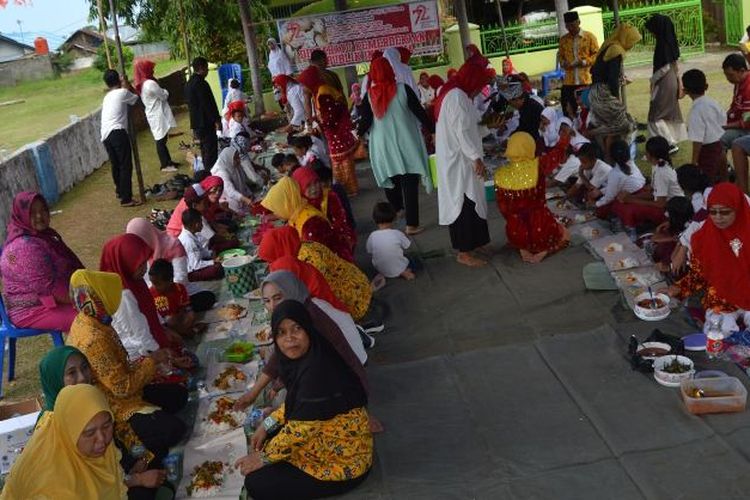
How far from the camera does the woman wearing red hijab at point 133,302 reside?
4.66m

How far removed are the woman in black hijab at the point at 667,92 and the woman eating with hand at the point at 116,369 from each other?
6267 mm

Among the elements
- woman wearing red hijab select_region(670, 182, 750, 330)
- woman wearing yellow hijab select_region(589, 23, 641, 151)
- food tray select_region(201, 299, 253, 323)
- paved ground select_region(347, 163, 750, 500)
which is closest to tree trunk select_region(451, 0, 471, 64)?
woman wearing yellow hijab select_region(589, 23, 641, 151)

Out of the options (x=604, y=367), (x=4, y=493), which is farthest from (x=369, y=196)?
(x=4, y=493)

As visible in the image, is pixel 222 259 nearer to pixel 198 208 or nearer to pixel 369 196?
pixel 198 208

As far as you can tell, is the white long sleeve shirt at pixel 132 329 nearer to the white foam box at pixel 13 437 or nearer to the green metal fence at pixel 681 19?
the white foam box at pixel 13 437

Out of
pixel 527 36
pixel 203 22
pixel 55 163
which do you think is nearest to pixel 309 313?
pixel 55 163

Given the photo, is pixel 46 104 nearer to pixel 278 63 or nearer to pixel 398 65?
pixel 278 63

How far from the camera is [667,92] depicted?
336 inches

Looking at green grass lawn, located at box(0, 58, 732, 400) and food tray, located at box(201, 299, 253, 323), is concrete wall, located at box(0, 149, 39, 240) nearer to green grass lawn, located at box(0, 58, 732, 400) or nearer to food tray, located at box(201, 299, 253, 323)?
green grass lawn, located at box(0, 58, 732, 400)

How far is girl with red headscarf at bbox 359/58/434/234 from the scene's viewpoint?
704 centimetres

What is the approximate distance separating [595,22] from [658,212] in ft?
33.9

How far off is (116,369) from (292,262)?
1072 mm

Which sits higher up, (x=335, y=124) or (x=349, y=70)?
(x=349, y=70)

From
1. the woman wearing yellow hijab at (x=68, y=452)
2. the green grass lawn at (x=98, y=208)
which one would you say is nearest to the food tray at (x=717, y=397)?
the woman wearing yellow hijab at (x=68, y=452)
